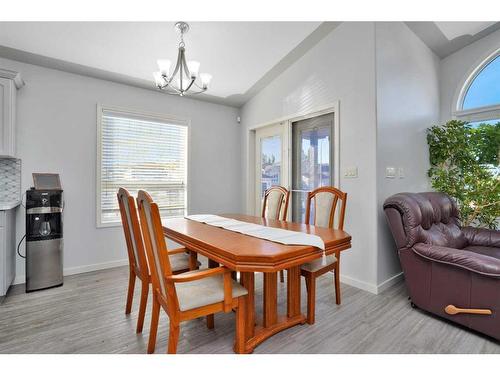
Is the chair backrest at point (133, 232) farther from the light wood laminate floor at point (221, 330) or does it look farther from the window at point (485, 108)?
the window at point (485, 108)

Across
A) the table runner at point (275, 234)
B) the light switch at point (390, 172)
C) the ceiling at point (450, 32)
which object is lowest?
the table runner at point (275, 234)

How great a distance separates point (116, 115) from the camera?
11.2 feet

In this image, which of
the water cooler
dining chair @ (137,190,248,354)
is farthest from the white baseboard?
the water cooler

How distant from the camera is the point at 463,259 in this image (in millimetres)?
1849

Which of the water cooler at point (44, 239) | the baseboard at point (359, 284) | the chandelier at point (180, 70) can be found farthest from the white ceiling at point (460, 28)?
the water cooler at point (44, 239)

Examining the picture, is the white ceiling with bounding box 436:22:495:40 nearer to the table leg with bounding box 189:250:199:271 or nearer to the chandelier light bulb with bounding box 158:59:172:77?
the chandelier light bulb with bounding box 158:59:172:77

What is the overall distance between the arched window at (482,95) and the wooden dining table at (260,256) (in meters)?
2.98

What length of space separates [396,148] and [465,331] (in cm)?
179

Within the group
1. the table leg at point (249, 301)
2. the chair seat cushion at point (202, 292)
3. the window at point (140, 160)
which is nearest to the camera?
the chair seat cushion at point (202, 292)

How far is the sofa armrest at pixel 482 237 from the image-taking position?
2570 mm

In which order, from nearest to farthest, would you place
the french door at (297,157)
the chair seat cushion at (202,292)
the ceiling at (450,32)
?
the chair seat cushion at (202,292)
the ceiling at (450,32)
the french door at (297,157)

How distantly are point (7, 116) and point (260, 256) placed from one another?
2.97 m

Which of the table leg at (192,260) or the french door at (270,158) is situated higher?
the french door at (270,158)
